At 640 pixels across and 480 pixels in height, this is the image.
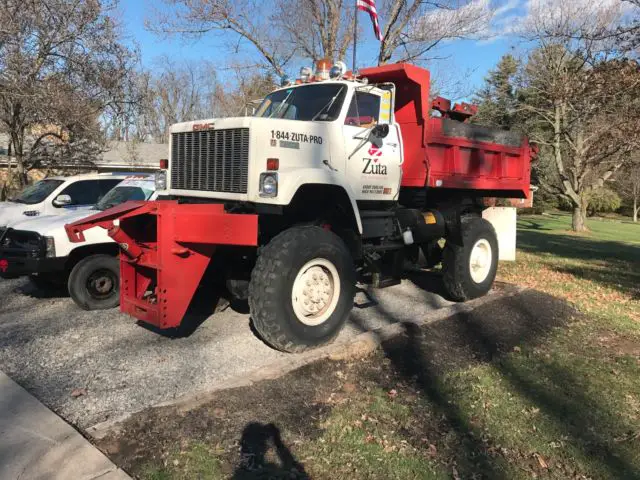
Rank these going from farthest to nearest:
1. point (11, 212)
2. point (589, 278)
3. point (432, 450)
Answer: point (589, 278), point (11, 212), point (432, 450)

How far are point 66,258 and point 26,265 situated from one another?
48 centimetres

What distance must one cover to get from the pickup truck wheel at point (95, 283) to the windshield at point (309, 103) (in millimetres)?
2893

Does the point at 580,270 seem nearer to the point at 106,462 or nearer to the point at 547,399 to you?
the point at 547,399

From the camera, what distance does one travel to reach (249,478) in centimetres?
334

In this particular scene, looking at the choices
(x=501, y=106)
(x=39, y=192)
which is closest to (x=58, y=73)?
(x=39, y=192)

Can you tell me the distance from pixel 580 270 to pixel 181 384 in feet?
31.7

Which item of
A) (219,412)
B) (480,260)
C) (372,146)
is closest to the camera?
(219,412)

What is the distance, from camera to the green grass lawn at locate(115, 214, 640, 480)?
354cm

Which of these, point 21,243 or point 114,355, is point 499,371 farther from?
point 21,243

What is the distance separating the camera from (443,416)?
425cm

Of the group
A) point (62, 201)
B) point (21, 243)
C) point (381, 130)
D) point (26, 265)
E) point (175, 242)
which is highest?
point (381, 130)

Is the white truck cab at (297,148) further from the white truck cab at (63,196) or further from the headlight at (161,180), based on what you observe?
the white truck cab at (63,196)

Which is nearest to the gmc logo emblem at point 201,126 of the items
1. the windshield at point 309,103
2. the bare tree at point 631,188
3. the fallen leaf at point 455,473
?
the windshield at point 309,103

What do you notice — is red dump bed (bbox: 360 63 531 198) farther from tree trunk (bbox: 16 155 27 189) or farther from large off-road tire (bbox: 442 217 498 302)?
tree trunk (bbox: 16 155 27 189)
